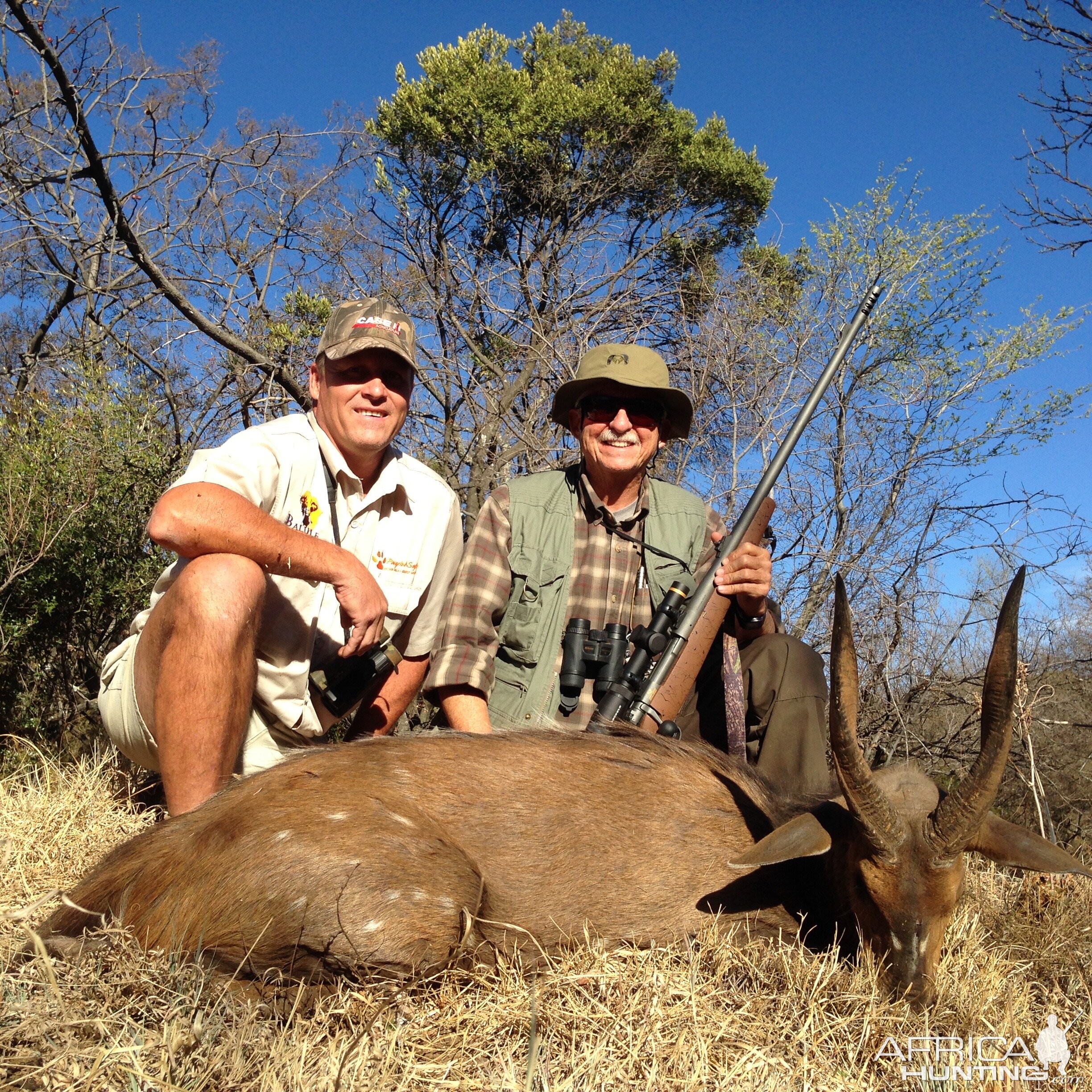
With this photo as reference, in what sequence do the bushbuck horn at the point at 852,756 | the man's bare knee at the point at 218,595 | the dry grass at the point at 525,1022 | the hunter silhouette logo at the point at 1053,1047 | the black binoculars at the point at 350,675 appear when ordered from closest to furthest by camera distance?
the dry grass at the point at 525,1022, the hunter silhouette logo at the point at 1053,1047, the bushbuck horn at the point at 852,756, the man's bare knee at the point at 218,595, the black binoculars at the point at 350,675

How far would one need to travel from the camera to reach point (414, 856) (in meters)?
2.94

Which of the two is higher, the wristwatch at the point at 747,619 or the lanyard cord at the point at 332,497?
the lanyard cord at the point at 332,497

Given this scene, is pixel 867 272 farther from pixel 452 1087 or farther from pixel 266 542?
pixel 452 1087

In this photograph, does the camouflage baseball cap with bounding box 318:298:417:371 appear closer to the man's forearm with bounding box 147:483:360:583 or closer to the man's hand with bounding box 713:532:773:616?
the man's forearm with bounding box 147:483:360:583

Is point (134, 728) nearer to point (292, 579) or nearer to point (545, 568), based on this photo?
point (292, 579)

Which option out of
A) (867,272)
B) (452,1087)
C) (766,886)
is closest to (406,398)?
(766,886)

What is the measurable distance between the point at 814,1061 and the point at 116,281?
12543 millimetres

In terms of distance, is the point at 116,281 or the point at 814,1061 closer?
the point at 814,1061

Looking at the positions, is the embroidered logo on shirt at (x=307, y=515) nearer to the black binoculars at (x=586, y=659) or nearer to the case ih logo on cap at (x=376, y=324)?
the case ih logo on cap at (x=376, y=324)

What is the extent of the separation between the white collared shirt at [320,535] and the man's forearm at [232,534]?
18cm

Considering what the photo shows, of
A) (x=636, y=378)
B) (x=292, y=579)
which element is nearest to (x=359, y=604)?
Answer: (x=292, y=579)

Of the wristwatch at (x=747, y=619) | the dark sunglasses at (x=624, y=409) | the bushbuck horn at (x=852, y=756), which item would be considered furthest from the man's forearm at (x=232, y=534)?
the bushbuck horn at (x=852, y=756)

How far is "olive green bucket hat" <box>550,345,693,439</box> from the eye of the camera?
4957 millimetres

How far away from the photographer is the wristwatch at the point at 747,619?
4.74 meters
